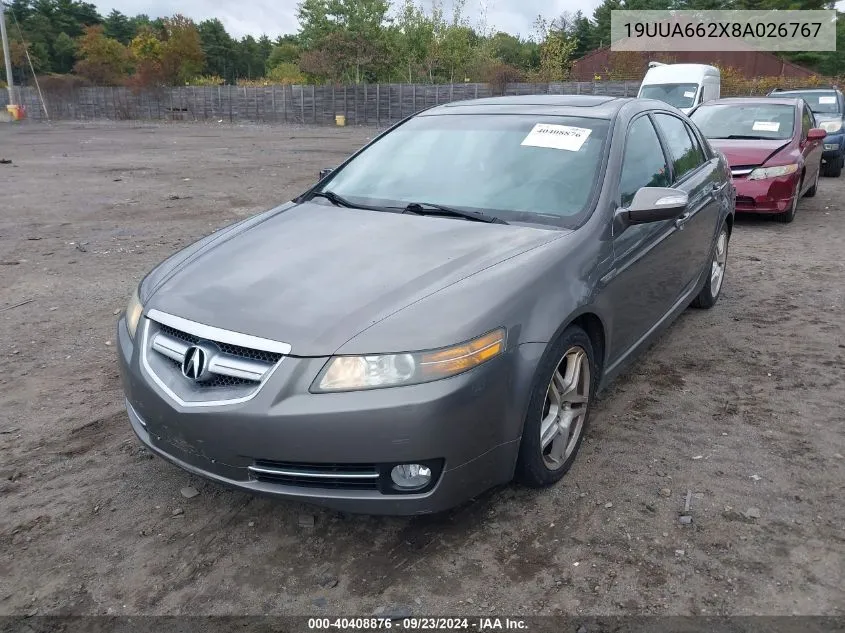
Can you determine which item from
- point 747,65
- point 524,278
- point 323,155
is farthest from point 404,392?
point 747,65

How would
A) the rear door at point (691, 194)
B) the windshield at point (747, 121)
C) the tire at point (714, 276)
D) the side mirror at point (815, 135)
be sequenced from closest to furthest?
the rear door at point (691, 194), the tire at point (714, 276), the windshield at point (747, 121), the side mirror at point (815, 135)

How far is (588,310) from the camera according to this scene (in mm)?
3039

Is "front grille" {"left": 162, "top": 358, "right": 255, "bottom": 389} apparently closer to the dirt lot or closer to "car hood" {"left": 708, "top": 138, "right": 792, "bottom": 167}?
the dirt lot

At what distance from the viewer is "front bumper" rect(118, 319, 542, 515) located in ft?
7.72

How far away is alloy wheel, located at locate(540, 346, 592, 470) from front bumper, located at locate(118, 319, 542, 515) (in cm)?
37

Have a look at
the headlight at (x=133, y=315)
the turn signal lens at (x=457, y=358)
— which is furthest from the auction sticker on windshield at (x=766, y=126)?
the headlight at (x=133, y=315)

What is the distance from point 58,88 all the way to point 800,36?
54293 mm

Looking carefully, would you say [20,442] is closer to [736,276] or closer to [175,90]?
[736,276]

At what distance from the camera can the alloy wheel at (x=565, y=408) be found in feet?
9.80

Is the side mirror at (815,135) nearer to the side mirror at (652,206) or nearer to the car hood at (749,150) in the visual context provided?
the car hood at (749,150)

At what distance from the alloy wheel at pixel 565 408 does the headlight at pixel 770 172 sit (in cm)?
664

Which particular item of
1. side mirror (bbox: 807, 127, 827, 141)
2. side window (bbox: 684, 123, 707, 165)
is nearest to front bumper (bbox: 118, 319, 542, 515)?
side window (bbox: 684, 123, 707, 165)

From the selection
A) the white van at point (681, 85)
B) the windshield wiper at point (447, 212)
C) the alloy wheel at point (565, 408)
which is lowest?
the alloy wheel at point (565, 408)

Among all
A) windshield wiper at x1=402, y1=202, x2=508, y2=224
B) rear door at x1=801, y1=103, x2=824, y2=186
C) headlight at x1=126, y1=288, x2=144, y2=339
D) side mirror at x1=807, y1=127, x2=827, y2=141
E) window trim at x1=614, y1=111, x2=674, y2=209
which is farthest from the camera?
side mirror at x1=807, y1=127, x2=827, y2=141
